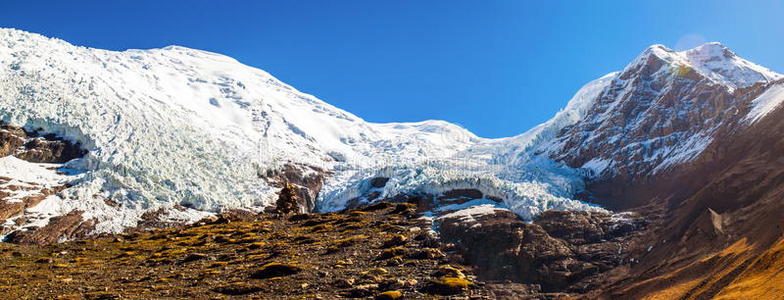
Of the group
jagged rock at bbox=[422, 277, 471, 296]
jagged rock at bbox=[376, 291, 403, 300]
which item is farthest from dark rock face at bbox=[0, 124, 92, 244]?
jagged rock at bbox=[422, 277, 471, 296]

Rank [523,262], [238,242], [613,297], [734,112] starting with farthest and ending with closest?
[734,112] < [238,242] < [523,262] < [613,297]

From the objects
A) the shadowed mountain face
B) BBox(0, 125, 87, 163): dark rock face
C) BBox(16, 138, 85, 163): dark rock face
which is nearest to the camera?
the shadowed mountain face

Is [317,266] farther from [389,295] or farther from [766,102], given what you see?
[766,102]

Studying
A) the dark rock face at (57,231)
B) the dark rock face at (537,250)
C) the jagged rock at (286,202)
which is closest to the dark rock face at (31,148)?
the dark rock face at (57,231)

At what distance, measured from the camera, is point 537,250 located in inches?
2719

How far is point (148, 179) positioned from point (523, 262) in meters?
159

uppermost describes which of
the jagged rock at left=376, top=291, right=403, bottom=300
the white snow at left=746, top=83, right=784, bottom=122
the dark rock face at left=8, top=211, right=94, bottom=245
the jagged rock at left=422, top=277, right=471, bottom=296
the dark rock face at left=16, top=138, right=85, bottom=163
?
the dark rock face at left=16, top=138, right=85, bottom=163

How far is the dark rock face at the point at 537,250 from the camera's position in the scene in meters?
62.4

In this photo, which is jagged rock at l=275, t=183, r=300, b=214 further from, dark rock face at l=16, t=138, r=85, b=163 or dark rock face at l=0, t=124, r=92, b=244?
dark rock face at l=16, t=138, r=85, b=163

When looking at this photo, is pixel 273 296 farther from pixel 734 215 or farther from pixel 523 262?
pixel 734 215

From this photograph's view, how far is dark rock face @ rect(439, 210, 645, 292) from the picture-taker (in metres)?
62.4

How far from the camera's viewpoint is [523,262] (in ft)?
216

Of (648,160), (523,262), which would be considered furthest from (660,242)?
(648,160)

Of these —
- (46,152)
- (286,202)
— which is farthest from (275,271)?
(46,152)
